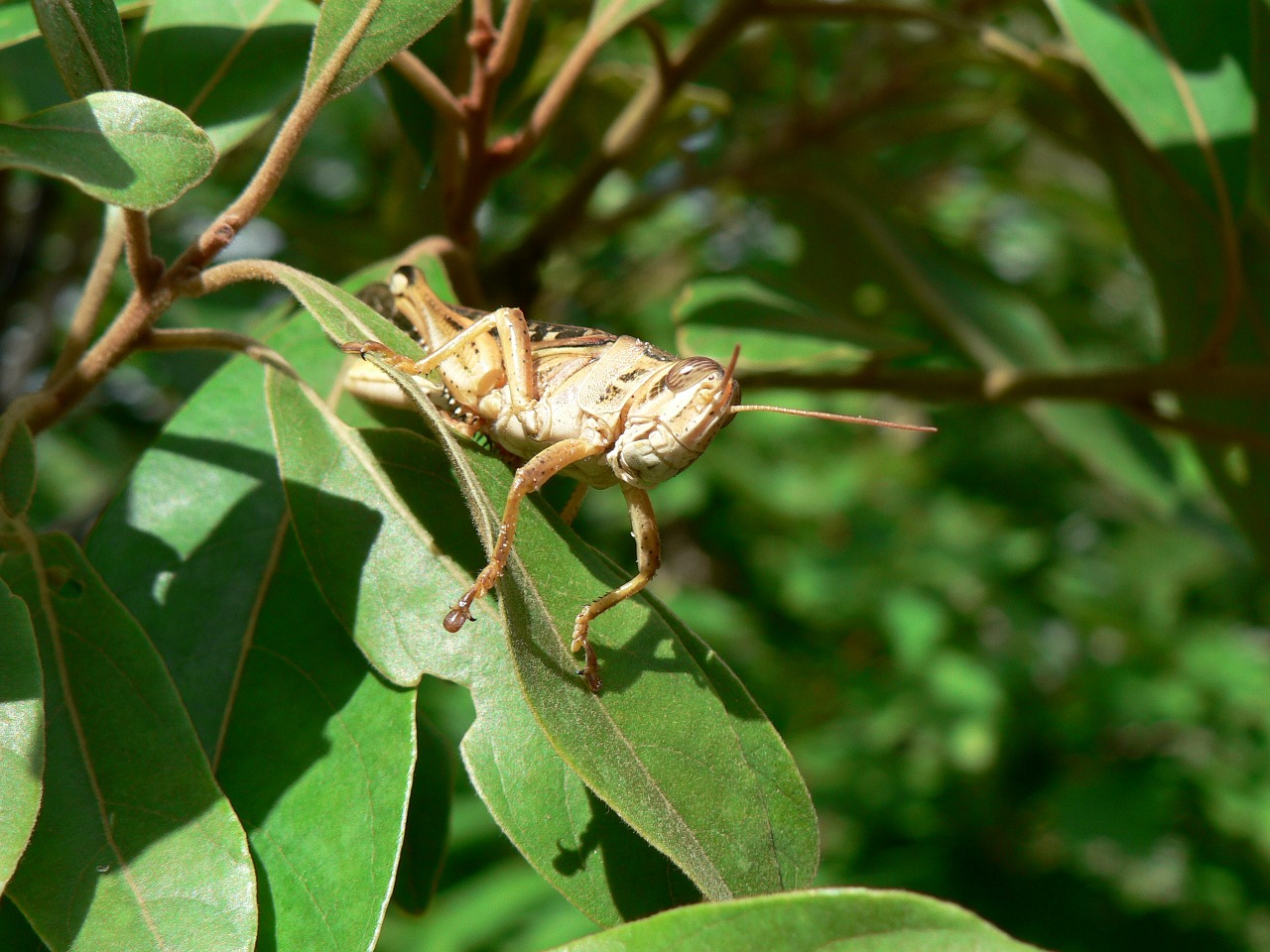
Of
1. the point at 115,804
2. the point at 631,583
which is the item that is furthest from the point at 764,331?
the point at 115,804

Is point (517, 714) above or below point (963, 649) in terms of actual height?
above

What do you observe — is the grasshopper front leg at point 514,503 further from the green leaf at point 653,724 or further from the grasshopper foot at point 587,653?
the grasshopper foot at point 587,653

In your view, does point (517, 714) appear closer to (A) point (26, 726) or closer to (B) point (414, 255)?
(A) point (26, 726)

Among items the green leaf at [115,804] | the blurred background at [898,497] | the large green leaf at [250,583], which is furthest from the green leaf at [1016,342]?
the green leaf at [115,804]

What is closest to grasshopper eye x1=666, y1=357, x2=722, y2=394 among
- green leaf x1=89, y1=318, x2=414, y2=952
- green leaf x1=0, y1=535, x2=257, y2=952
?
green leaf x1=89, y1=318, x2=414, y2=952

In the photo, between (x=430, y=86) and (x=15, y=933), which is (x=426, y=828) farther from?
(x=430, y=86)

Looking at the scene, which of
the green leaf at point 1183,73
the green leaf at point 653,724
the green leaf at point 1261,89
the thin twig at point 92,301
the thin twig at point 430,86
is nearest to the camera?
the green leaf at point 653,724

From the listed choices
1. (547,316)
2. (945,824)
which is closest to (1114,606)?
(945,824)
